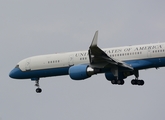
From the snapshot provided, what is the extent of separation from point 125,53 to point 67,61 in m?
5.95

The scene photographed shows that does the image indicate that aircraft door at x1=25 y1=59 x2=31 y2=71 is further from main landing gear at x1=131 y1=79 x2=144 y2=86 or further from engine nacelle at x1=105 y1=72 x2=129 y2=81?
main landing gear at x1=131 y1=79 x2=144 y2=86

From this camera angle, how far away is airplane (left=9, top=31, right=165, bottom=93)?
62.8 meters

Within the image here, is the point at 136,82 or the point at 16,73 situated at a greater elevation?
the point at 16,73

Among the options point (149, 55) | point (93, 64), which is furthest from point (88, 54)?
point (149, 55)

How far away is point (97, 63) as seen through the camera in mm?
63000

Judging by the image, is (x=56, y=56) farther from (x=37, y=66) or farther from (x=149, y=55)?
(x=149, y=55)

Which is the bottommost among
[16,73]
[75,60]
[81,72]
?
[81,72]

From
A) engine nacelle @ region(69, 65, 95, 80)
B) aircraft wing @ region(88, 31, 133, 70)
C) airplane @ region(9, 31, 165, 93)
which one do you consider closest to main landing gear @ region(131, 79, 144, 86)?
airplane @ region(9, 31, 165, 93)

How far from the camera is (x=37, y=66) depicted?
225 feet

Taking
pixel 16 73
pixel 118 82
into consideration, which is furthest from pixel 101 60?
pixel 16 73

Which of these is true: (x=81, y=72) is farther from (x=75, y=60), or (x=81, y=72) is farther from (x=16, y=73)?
(x=16, y=73)

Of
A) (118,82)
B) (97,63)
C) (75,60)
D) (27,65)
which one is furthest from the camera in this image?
(27,65)

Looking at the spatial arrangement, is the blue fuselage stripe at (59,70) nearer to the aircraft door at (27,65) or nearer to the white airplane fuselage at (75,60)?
the white airplane fuselage at (75,60)

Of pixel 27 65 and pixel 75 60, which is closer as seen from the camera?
pixel 75 60
